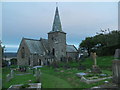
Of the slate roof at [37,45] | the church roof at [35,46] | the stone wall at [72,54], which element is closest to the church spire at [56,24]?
the slate roof at [37,45]

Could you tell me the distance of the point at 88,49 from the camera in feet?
183

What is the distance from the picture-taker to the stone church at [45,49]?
1751 inches

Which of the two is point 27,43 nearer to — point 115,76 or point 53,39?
point 53,39

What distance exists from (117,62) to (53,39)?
39119 millimetres

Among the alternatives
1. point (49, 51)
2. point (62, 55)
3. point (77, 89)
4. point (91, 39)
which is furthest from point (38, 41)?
point (77, 89)

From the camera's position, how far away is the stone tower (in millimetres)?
46812

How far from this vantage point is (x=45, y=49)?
1885 inches

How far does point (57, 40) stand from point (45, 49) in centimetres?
447

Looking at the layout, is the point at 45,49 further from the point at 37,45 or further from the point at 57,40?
the point at 57,40

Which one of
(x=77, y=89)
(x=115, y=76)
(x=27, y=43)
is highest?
(x=27, y=43)

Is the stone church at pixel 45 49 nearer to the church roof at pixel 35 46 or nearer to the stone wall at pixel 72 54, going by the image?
the church roof at pixel 35 46

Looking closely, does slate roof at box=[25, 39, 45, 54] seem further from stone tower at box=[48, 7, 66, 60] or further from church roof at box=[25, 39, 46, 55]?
stone tower at box=[48, 7, 66, 60]

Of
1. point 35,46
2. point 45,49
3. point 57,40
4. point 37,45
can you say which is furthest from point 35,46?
point 57,40

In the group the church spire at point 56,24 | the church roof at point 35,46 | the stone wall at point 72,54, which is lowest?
the stone wall at point 72,54
